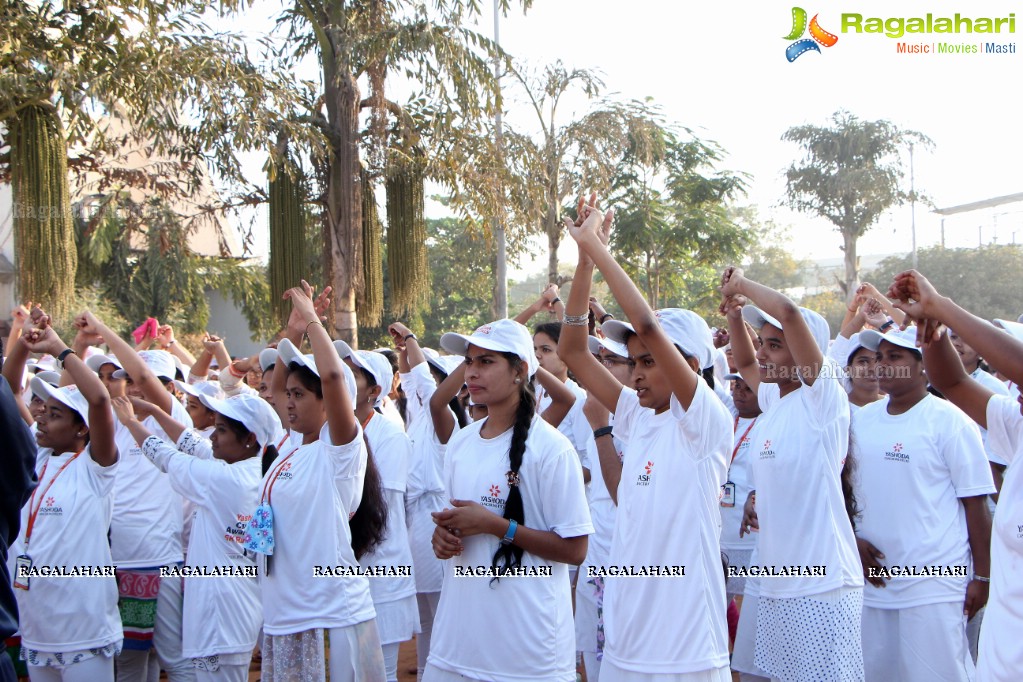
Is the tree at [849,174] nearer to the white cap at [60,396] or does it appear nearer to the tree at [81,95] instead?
the tree at [81,95]

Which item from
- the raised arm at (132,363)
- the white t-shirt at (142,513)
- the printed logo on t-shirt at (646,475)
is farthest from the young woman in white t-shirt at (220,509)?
the printed logo on t-shirt at (646,475)

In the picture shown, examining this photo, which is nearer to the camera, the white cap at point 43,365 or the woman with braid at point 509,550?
the woman with braid at point 509,550

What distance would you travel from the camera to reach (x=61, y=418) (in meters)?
5.13

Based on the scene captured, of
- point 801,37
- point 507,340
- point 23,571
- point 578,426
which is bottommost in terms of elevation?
point 23,571

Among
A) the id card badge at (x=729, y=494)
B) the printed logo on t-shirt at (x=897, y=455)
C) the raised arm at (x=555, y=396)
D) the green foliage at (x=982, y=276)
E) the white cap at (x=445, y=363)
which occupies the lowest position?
the id card badge at (x=729, y=494)

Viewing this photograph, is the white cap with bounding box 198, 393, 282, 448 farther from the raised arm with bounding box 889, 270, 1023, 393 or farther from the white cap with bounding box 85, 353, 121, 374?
the raised arm with bounding box 889, 270, 1023, 393

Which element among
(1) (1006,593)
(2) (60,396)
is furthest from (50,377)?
(1) (1006,593)

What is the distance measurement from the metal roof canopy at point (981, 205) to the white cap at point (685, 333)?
1706cm

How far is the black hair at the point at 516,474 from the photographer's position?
373cm

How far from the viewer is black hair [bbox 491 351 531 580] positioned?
12.2ft

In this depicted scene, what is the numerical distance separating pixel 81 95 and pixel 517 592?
20.6ft

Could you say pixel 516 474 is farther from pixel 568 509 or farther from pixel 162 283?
pixel 162 283

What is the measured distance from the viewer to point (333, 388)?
3.99m

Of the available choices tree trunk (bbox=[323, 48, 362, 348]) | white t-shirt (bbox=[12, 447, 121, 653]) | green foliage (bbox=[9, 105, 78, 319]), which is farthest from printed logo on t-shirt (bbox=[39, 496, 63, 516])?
tree trunk (bbox=[323, 48, 362, 348])
